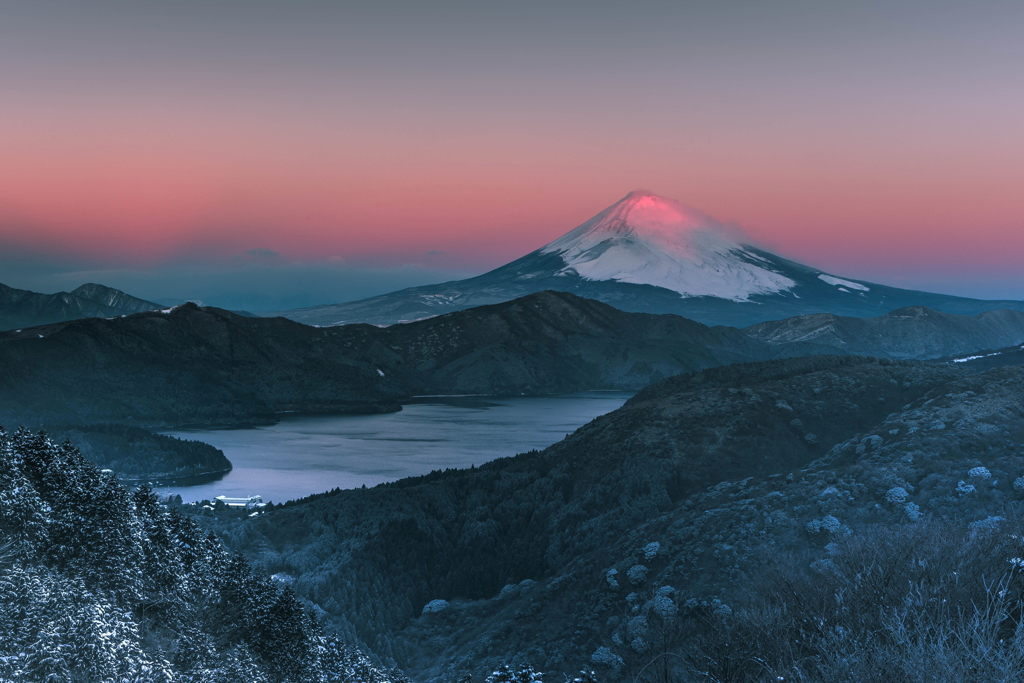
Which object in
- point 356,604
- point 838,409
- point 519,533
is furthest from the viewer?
point 838,409

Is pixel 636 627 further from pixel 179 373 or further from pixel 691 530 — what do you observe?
pixel 179 373

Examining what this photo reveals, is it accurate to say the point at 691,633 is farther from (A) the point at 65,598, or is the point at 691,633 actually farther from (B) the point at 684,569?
(A) the point at 65,598

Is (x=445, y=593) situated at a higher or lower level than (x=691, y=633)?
lower

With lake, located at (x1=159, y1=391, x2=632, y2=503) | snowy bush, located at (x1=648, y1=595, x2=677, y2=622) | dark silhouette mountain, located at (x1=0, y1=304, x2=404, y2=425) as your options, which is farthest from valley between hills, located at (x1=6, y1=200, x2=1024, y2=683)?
dark silhouette mountain, located at (x1=0, y1=304, x2=404, y2=425)

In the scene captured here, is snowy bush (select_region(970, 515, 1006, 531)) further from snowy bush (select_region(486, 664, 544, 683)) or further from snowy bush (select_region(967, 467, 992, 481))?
snowy bush (select_region(486, 664, 544, 683))

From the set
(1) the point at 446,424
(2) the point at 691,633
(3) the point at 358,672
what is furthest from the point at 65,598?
(1) the point at 446,424
